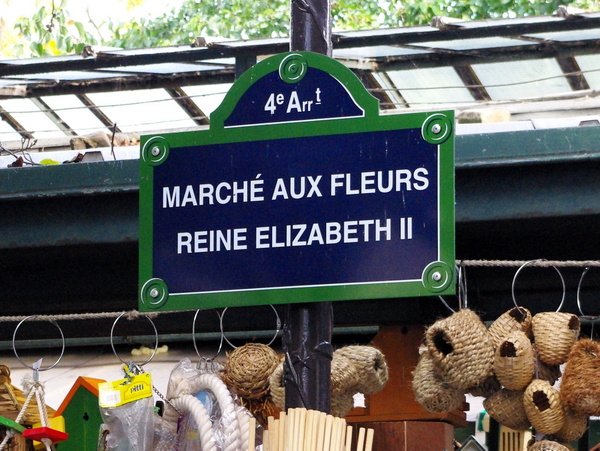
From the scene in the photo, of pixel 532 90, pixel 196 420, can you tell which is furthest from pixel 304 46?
pixel 532 90

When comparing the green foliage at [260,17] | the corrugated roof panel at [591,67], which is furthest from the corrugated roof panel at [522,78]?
the green foliage at [260,17]

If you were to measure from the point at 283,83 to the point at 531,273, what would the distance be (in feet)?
7.25

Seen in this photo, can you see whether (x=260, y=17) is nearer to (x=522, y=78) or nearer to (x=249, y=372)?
(x=522, y=78)

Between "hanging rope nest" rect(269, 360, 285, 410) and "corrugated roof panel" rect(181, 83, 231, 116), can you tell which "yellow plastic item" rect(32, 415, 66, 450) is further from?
"corrugated roof panel" rect(181, 83, 231, 116)

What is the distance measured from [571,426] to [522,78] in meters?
3.80

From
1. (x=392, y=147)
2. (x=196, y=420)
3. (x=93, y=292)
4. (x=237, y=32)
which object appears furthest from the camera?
(x=237, y=32)

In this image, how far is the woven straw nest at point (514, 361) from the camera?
3.06 m

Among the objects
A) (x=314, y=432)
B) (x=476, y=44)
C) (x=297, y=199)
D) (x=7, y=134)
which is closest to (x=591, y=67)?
(x=476, y=44)

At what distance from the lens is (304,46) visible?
2578 millimetres

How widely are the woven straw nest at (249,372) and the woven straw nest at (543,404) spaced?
822 mm

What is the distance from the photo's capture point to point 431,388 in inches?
128

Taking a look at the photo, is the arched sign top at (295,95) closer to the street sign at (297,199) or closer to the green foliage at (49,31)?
the street sign at (297,199)

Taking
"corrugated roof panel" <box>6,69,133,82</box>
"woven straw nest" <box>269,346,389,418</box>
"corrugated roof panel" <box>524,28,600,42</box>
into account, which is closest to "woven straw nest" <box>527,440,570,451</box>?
"woven straw nest" <box>269,346,389,418</box>

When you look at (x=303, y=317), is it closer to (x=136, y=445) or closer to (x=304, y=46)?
(x=304, y=46)
